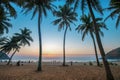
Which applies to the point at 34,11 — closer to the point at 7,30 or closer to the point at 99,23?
the point at 7,30

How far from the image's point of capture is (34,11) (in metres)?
29.6

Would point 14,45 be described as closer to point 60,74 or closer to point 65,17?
point 65,17

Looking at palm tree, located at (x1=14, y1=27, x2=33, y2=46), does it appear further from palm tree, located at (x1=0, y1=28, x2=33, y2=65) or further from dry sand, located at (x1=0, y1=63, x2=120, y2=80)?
dry sand, located at (x1=0, y1=63, x2=120, y2=80)

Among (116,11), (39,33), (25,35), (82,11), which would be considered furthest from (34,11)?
(25,35)

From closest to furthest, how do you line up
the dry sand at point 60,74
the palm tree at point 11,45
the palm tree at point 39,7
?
the dry sand at point 60,74 < the palm tree at point 39,7 < the palm tree at point 11,45

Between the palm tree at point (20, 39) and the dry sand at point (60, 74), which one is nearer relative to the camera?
the dry sand at point (60, 74)

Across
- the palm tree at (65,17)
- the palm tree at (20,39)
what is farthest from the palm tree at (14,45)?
the palm tree at (65,17)

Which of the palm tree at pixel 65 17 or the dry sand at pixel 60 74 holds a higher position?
the palm tree at pixel 65 17

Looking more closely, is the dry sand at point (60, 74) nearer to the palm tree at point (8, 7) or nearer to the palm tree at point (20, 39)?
the palm tree at point (8, 7)

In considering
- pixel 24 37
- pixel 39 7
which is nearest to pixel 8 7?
pixel 39 7

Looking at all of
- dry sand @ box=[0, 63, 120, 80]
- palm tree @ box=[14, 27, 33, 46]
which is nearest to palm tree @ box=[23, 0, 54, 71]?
dry sand @ box=[0, 63, 120, 80]

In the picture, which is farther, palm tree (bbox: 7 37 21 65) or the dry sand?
palm tree (bbox: 7 37 21 65)

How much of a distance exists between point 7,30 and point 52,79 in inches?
991

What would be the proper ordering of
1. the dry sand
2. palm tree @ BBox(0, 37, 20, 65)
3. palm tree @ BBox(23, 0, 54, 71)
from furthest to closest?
palm tree @ BBox(0, 37, 20, 65) < palm tree @ BBox(23, 0, 54, 71) < the dry sand
